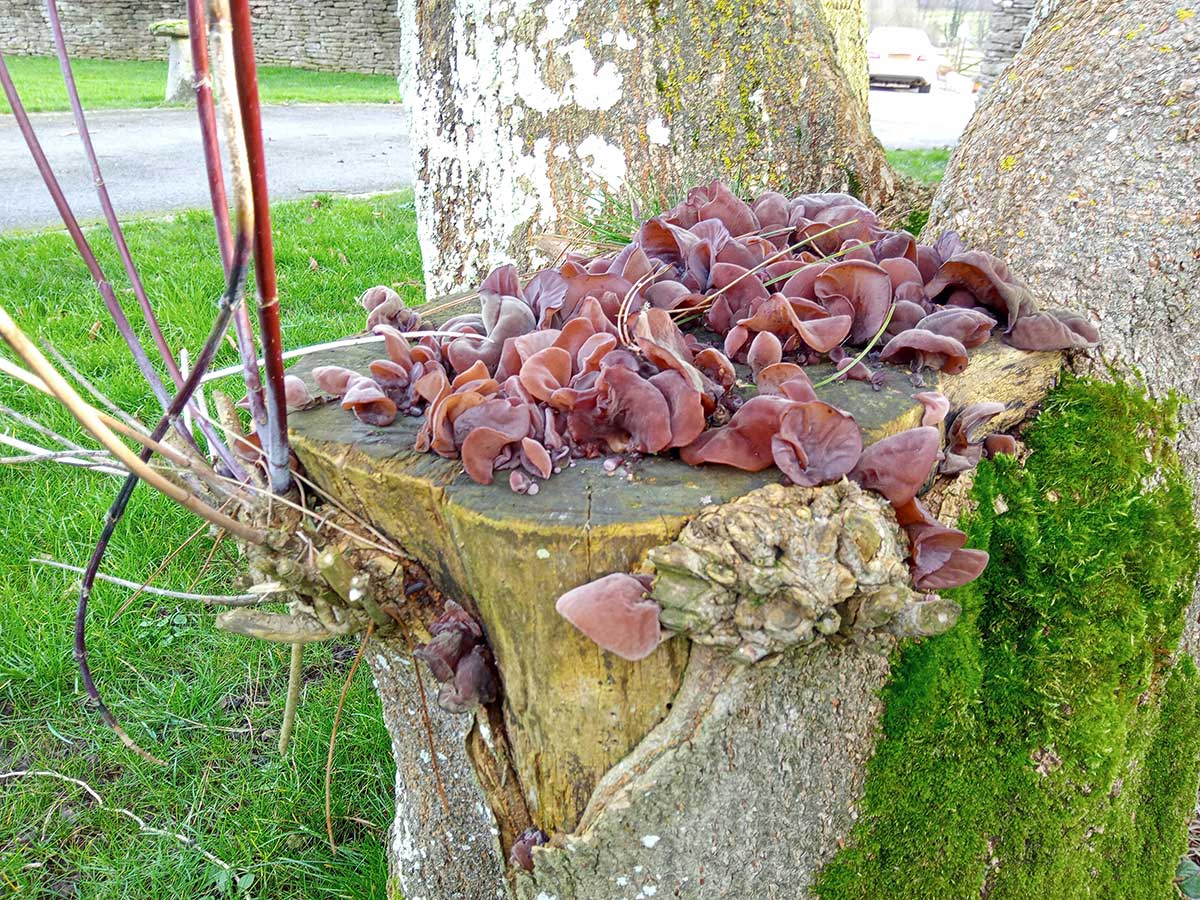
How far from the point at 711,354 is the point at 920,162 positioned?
10.8 metres

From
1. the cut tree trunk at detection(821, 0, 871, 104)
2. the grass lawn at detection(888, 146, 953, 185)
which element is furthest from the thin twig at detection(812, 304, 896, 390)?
the grass lawn at detection(888, 146, 953, 185)

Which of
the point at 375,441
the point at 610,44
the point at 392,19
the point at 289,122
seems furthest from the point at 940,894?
the point at 392,19

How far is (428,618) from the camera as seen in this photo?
164 centimetres

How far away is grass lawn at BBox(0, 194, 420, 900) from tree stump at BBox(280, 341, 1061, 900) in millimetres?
862

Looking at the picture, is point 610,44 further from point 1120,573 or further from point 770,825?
point 770,825

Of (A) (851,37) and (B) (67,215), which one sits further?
(A) (851,37)

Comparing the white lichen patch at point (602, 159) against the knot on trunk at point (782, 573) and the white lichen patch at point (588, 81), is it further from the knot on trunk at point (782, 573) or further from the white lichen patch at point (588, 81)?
the knot on trunk at point (782, 573)

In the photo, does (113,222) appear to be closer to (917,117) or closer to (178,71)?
(178,71)

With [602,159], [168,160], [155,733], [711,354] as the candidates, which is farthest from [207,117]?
[168,160]

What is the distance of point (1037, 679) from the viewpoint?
1869mm

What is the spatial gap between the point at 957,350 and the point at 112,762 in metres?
2.78

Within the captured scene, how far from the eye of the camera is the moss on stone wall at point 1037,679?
182 cm

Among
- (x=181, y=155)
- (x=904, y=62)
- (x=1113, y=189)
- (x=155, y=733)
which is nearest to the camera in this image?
(x=1113, y=189)

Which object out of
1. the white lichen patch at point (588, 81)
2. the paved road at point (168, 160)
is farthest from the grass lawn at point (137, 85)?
the white lichen patch at point (588, 81)
